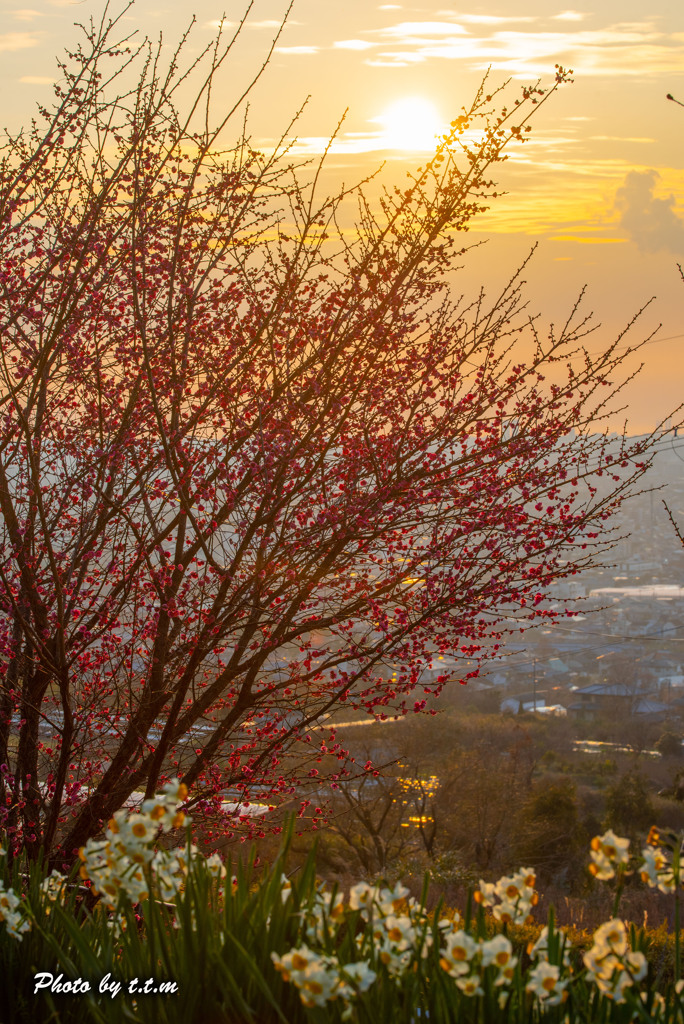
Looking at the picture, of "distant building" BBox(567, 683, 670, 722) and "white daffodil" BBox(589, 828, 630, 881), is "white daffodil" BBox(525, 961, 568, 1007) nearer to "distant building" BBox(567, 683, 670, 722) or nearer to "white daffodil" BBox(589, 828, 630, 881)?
"white daffodil" BBox(589, 828, 630, 881)

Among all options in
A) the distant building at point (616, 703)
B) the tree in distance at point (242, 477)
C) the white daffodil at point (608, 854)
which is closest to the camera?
the white daffodil at point (608, 854)

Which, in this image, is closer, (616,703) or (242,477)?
(242,477)

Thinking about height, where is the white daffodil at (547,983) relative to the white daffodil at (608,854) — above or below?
below

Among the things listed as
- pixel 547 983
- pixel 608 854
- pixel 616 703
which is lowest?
pixel 616 703

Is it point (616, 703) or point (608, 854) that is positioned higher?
point (608, 854)

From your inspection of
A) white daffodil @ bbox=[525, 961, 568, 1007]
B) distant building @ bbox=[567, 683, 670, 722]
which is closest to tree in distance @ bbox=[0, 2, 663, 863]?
white daffodil @ bbox=[525, 961, 568, 1007]

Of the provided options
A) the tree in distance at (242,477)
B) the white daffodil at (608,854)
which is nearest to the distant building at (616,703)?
the tree in distance at (242,477)

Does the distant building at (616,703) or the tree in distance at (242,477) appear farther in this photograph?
the distant building at (616,703)

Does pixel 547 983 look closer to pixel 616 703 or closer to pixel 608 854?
pixel 608 854

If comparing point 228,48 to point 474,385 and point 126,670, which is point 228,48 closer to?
point 474,385

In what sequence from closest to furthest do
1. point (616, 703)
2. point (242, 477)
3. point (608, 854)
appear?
point (608, 854) < point (242, 477) < point (616, 703)

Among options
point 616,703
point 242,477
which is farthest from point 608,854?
point 616,703

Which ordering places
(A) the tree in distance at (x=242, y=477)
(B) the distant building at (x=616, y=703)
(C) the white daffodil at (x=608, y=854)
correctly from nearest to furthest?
(C) the white daffodil at (x=608, y=854), (A) the tree in distance at (x=242, y=477), (B) the distant building at (x=616, y=703)

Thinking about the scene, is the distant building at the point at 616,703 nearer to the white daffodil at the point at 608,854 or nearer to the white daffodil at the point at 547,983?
the white daffodil at the point at 547,983
